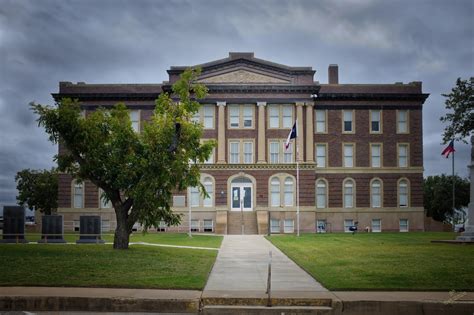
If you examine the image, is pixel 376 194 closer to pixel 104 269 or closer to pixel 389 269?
pixel 389 269

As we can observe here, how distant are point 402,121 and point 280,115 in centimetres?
1224

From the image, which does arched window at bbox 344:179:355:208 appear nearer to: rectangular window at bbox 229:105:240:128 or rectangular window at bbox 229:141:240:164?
rectangular window at bbox 229:141:240:164

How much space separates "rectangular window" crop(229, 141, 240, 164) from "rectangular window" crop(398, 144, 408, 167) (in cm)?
1579

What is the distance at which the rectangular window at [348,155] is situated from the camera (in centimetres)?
5816

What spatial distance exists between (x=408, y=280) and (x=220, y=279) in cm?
565

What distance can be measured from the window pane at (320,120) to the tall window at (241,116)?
21.4ft

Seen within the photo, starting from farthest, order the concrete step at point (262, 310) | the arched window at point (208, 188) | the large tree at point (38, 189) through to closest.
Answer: the large tree at point (38, 189)
the arched window at point (208, 188)
the concrete step at point (262, 310)

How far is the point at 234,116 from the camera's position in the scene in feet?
184

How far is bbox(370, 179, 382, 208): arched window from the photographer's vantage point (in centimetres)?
5797

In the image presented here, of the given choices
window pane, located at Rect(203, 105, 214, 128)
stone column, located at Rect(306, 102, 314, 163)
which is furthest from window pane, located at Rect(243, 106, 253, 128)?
stone column, located at Rect(306, 102, 314, 163)

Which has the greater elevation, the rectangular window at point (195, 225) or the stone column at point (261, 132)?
the stone column at point (261, 132)

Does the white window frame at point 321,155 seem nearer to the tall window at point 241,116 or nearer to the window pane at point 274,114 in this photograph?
the window pane at point 274,114

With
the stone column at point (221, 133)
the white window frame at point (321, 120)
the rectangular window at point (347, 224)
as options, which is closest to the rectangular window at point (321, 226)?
the rectangular window at point (347, 224)

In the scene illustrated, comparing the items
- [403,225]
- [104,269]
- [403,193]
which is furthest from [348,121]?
[104,269]
